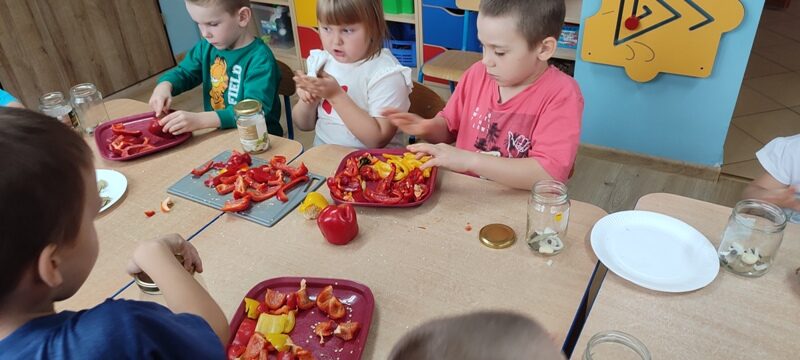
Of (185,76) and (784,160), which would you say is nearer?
(784,160)

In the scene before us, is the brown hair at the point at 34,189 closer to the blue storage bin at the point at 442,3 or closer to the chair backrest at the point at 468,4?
the chair backrest at the point at 468,4

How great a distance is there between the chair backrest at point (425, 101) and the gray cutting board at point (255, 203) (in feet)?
1.75

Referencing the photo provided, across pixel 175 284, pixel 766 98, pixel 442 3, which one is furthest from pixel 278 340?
pixel 766 98

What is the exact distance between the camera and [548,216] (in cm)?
104

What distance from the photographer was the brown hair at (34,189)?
1.68 feet

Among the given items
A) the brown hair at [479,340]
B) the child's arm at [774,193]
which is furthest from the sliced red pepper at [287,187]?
the child's arm at [774,193]

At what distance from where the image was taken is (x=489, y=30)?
4.12ft

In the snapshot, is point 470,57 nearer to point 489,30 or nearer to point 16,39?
point 489,30

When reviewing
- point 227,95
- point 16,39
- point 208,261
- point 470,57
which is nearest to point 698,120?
point 470,57

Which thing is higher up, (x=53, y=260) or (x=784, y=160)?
(x=53, y=260)

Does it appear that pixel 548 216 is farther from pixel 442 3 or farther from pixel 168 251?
pixel 442 3

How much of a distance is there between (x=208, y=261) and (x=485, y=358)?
75 centimetres

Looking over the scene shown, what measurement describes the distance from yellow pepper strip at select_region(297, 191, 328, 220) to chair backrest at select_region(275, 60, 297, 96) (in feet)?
2.75

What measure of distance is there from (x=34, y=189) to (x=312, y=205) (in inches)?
25.3
